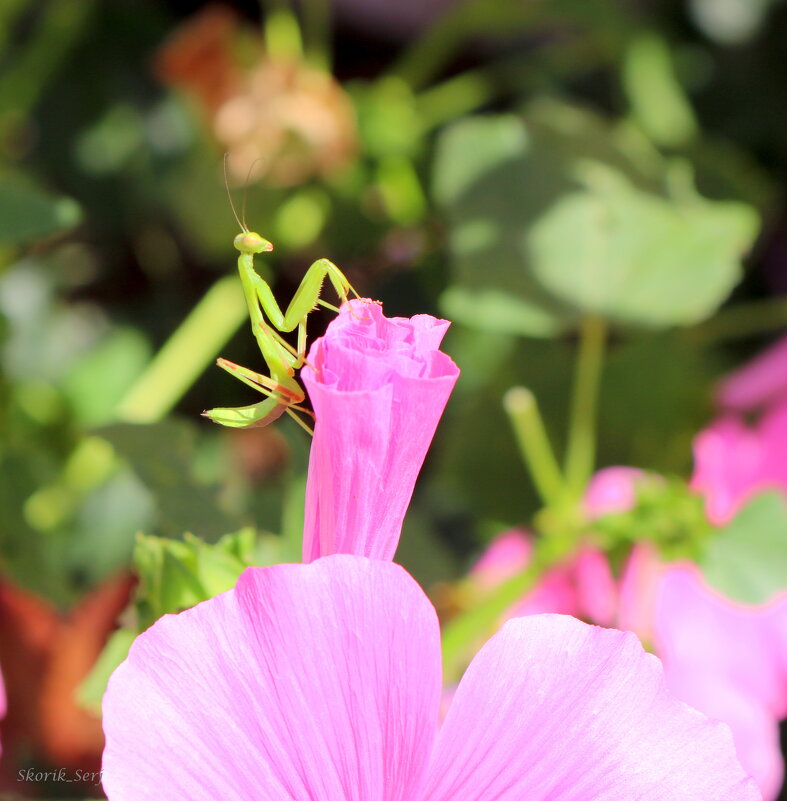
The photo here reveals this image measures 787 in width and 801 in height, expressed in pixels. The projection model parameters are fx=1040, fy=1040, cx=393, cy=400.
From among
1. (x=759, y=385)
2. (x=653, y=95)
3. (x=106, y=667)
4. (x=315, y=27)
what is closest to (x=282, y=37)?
(x=315, y=27)

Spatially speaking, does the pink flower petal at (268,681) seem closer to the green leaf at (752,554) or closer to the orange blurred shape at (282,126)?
the green leaf at (752,554)

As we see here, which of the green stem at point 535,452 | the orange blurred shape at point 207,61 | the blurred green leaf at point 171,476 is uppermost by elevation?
the orange blurred shape at point 207,61

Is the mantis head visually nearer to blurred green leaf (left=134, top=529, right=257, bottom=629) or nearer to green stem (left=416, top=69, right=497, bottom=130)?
blurred green leaf (left=134, top=529, right=257, bottom=629)

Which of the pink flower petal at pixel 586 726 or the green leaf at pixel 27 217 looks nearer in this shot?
the pink flower petal at pixel 586 726

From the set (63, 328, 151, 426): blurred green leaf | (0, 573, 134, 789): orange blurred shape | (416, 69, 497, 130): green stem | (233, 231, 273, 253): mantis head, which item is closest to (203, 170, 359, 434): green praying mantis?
(233, 231, 273, 253): mantis head

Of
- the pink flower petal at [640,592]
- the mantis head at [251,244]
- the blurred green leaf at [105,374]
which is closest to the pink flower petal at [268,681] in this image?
the mantis head at [251,244]

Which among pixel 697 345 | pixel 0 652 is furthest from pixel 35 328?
pixel 697 345

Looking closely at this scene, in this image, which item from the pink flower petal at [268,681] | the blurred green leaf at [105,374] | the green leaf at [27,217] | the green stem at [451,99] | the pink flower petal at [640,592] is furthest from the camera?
the green stem at [451,99]

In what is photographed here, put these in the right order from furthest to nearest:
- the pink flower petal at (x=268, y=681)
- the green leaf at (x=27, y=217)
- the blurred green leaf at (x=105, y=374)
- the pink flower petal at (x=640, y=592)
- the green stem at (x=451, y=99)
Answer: the green stem at (x=451, y=99) < the blurred green leaf at (x=105, y=374) < the pink flower petal at (x=640, y=592) < the green leaf at (x=27, y=217) < the pink flower petal at (x=268, y=681)
